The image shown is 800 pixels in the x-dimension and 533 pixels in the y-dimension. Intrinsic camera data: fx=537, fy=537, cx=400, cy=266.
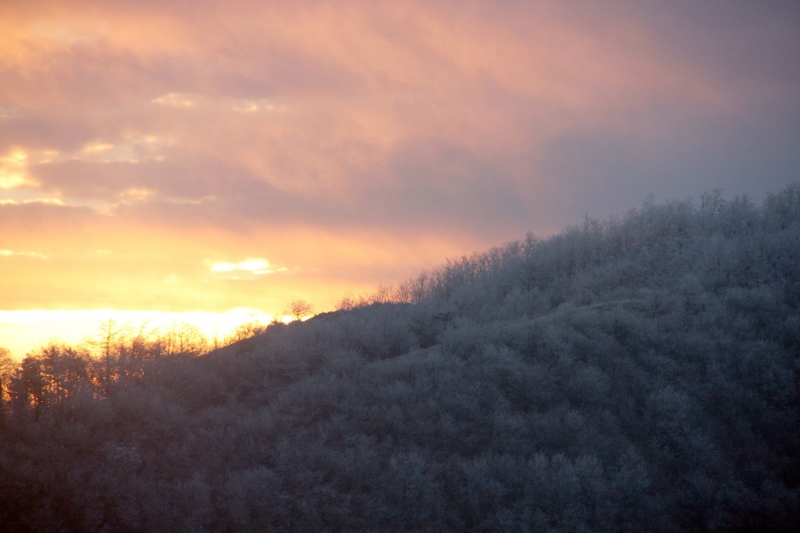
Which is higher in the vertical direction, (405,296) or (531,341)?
(405,296)

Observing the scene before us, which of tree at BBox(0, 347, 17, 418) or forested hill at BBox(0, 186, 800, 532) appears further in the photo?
tree at BBox(0, 347, 17, 418)

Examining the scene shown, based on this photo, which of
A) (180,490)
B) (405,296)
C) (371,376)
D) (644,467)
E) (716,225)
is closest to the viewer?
(180,490)

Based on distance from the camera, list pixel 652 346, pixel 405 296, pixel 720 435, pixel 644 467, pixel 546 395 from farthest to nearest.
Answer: pixel 405 296 < pixel 652 346 < pixel 546 395 < pixel 720 435 < pixel 644 467

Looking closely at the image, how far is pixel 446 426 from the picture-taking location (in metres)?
11.6

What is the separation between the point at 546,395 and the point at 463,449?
8.65ft

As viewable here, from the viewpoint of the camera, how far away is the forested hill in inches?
376

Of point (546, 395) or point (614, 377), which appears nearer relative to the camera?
point (546, 395)

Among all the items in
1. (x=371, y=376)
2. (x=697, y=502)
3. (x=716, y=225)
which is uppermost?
(x=716, y=225)

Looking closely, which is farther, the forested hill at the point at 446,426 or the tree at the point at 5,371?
the tree at the point at 5,371

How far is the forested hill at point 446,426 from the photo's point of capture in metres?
9.55

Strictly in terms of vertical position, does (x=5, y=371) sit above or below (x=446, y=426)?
above

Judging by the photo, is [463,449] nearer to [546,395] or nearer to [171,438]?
[546,395]

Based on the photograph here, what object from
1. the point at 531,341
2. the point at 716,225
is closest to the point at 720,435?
the point at 531,341

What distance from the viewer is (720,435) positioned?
11617 mm
